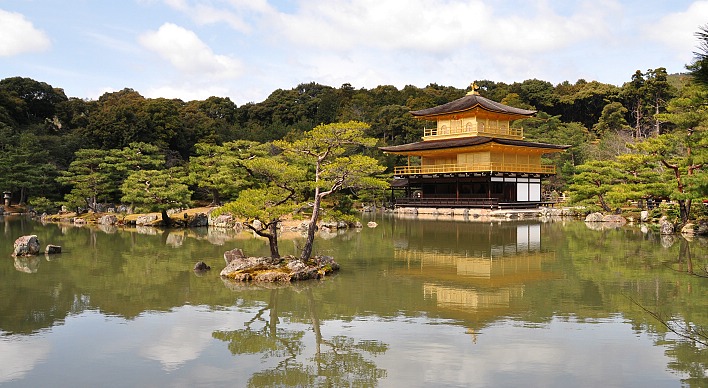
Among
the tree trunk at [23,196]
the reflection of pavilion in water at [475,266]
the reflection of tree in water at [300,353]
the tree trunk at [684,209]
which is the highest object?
the tree trunk at [23,196]

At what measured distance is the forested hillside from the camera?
25.9 m

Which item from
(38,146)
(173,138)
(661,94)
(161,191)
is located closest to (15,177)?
(38,146)

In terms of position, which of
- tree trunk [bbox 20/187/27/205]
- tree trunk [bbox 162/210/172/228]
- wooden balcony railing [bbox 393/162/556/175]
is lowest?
tree trunk [bbox 162/210/172/228]

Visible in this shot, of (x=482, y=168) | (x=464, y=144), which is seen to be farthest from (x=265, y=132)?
(x=482, y=168)

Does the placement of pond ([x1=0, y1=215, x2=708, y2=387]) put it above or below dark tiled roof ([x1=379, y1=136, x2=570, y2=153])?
below

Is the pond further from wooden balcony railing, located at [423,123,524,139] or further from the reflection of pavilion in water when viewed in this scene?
wooden balcony railing, located at [423,123,524,139]

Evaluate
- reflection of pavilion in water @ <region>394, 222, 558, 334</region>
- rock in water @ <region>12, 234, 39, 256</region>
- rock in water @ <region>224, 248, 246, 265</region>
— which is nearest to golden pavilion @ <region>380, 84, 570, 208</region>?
reflection of pavilion in water @ <region>394, 222, 558, 334</region>

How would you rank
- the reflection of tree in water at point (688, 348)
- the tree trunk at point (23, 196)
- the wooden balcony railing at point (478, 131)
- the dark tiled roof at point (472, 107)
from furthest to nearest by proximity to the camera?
the wooden balcony railing at point (478, 131), the dark tiled roof at point (472, 107), the tree trunk at point (23, 196), the reflection of tree in water at point (688, 348)

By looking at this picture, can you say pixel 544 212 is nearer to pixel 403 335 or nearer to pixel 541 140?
pixel 541 140

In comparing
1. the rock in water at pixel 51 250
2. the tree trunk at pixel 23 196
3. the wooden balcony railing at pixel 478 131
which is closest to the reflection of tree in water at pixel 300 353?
the rock in water at pixel 51 250

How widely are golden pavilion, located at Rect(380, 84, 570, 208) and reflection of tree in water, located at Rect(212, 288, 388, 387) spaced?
26.5 meters

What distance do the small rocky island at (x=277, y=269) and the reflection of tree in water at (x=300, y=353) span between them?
8.87 ft

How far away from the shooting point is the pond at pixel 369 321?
630cm

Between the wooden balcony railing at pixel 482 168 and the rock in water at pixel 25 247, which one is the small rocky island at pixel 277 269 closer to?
the rock in water at pixel 25 247
